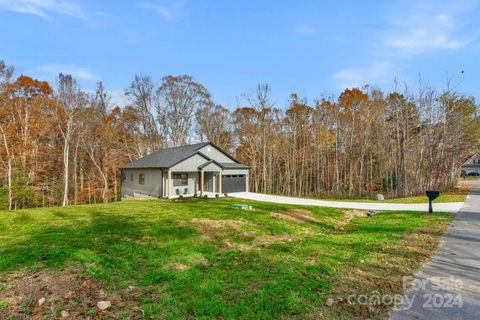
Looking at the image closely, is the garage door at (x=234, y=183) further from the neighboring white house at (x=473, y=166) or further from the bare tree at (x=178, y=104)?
the neighboring white house at (x=473, y=166)

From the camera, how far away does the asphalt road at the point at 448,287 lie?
9.93 ft

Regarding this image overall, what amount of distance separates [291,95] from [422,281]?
27.7 m

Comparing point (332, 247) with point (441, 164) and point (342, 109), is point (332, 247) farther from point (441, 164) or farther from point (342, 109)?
point (342, 109)

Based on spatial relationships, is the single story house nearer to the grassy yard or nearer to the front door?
the front door

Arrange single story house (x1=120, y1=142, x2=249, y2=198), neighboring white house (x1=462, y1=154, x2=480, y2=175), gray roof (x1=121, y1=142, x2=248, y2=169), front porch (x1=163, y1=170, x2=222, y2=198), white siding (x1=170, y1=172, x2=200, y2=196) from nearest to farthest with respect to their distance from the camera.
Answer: front porch (x1=163, y1=170, x2=222, y2=198) < single story house (x1=120, y1=142, x2=249, y2=198) < gray roof (x1=121, y1=142, x2=248, y2=169) < white siding (x1=170, y1=172, x2=200, y2=196) < neighboring white house (x1=462, y1=154, x2=480, y2=175)

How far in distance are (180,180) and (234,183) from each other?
5.36 metres

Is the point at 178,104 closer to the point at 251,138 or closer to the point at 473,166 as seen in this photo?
Answer: the point at 251,138

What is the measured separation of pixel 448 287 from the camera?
12.2 feet

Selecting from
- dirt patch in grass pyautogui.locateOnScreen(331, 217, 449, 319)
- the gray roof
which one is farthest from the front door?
dirt patch in grass pyautogui.locateOnScreen(331, 217, 449, 319)

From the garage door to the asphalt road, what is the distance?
17.1 metres

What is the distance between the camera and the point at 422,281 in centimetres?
394

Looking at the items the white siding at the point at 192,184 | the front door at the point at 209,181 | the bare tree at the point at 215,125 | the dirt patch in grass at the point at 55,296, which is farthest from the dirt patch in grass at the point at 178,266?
the bare tree at the point at 215,125

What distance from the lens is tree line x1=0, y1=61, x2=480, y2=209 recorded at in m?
21.6

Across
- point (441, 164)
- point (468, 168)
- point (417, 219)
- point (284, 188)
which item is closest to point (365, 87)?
point (441, 164)
